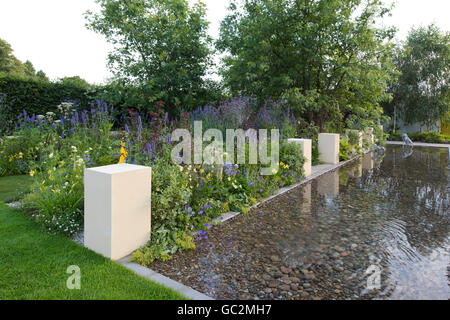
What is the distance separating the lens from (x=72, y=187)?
3.22 m

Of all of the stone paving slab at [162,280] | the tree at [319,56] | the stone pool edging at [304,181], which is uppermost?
the tree at [319,56]

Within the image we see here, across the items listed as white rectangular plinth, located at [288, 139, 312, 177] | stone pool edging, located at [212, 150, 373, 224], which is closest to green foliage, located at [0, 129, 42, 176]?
stone pool edging, located at [212, 150, 373, 224]

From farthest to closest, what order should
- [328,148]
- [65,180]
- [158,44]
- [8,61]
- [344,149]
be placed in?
[8,61] < [158,44] < [344,149] < [328,148] < [65,180]

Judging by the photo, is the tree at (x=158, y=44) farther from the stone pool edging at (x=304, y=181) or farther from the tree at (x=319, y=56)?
the stone pool edging at (x=304, y=181)

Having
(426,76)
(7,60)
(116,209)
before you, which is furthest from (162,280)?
(7,60)

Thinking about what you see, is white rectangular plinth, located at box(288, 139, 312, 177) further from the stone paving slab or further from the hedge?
the hedge

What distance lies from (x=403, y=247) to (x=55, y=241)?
334 cm

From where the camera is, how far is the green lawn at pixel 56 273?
6.52 ft

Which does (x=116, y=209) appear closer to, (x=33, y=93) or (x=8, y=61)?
(x=33, y=93)

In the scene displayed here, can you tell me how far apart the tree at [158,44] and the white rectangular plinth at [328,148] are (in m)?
4.18

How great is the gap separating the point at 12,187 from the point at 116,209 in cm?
336

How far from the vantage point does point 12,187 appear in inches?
185

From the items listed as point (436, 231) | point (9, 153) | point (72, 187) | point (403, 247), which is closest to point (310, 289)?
point (403, 247)

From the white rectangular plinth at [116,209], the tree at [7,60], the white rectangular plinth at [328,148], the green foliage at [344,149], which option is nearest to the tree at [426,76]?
the green foliage at [344,149]
